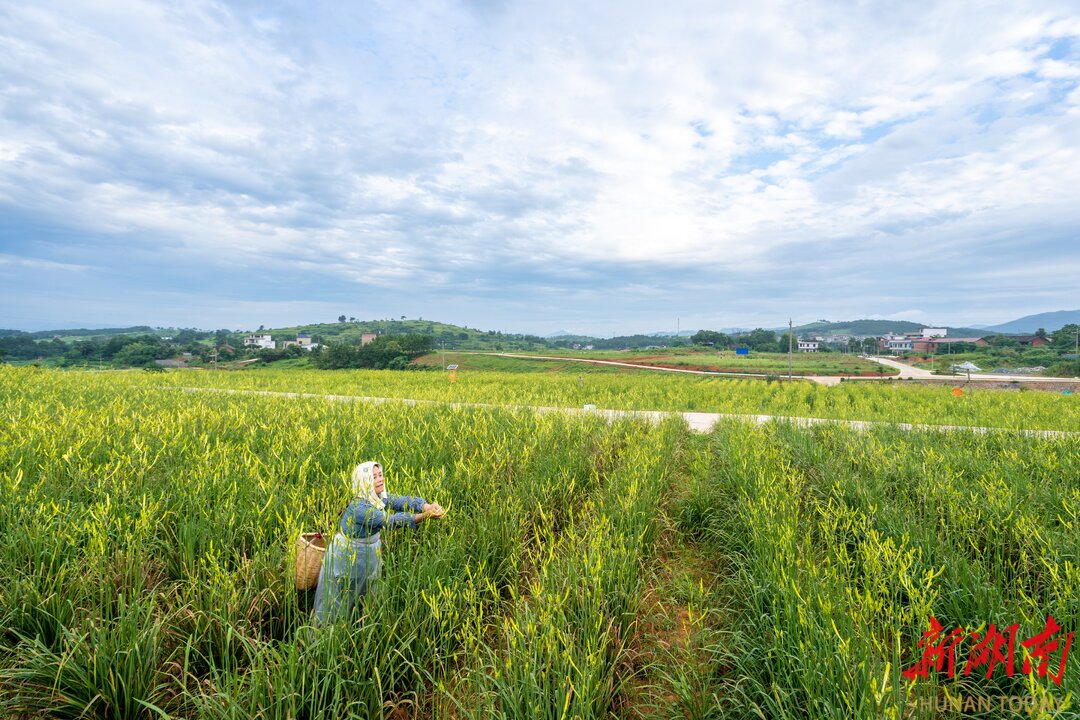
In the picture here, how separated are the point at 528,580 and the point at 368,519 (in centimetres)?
118

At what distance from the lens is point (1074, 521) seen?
3479mm

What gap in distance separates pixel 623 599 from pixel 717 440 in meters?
5.07

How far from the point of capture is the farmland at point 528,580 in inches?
81.0

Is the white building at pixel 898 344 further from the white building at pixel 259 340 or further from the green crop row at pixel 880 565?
the white building at pixel 259 340

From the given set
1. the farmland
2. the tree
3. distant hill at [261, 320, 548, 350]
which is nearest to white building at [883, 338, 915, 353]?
distant hill at [261, 320, 548, 350]

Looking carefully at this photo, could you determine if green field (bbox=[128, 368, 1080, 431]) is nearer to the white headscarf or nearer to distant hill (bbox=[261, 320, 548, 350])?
the white headscarf

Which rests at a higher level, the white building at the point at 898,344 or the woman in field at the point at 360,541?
the white building at the point at 898,344

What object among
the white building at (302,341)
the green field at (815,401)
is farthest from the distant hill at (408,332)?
the green field at (815,401)

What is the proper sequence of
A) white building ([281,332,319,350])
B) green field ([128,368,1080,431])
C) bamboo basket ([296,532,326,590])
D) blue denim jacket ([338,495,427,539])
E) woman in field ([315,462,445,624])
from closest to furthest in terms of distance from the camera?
woman in field ([315,462,445,624])
bamboo basket ([296,532,326,590])
blue denim jacket ([338,495,427,539])
green field ([128,368,1080,431])
white building ([281,332,319,350])

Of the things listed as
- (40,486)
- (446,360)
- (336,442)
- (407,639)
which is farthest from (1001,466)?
(446,360)

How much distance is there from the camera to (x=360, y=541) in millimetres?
2840

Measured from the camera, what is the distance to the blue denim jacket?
2.80 metres

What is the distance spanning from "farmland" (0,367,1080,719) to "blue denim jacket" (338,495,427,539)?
0.17m

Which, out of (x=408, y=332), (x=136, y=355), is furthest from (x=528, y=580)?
(x=408, y=332)
